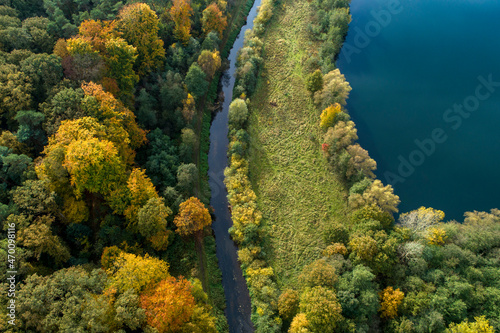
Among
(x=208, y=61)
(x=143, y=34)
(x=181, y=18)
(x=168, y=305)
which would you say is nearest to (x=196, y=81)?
(x=208, y=61)

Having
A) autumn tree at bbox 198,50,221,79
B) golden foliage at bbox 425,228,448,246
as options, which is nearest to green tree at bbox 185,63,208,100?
autumn tree at bbox 198,50,221,79

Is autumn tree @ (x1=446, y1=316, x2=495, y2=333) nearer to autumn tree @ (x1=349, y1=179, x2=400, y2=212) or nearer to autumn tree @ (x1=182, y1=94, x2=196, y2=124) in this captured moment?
autumn tree @ (x1=349, y1=179, x2=400, y2=212)

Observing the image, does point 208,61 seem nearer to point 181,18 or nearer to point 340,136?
point 181,18

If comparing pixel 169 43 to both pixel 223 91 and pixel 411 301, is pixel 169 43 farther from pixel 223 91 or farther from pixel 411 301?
pixel 411 301

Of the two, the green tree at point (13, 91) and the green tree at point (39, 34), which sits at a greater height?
the green tree at point (39, 34)

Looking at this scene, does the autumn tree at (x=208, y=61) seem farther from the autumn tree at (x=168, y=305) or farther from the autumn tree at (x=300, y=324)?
the autumn tree at (x=300, y=324)

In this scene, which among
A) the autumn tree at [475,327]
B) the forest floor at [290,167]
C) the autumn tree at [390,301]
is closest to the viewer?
the autumn tree at [475,327]

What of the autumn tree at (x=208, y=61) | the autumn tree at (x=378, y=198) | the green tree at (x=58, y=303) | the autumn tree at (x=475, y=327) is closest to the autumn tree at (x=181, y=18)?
the autumn tree at (x=208, y=61)
